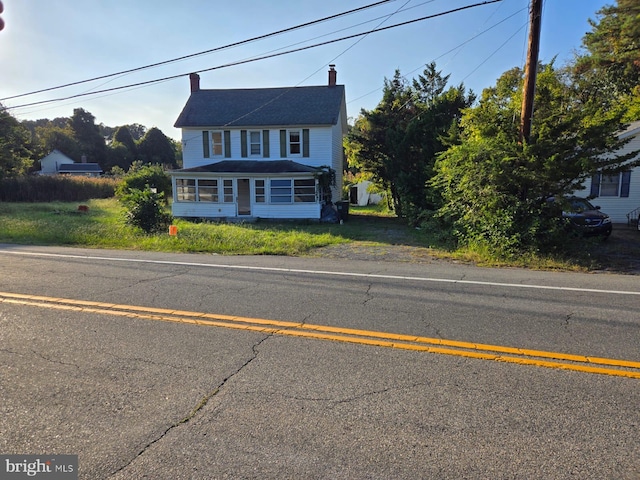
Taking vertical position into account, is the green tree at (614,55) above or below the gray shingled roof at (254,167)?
above

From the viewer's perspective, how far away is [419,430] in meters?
2.82

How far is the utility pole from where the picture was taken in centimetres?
1045

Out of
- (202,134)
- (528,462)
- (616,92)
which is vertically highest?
(616,92)

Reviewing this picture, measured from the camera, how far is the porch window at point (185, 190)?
22797mm

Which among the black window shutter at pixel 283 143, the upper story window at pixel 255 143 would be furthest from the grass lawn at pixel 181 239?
the upper story window at pixel 255 143

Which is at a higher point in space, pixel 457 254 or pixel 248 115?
pixel 248 115

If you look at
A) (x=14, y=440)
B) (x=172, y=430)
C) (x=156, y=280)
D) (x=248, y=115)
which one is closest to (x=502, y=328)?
(x=172, y=430)

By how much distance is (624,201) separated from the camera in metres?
18.9

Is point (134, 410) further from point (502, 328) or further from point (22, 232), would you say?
point (22, 232)

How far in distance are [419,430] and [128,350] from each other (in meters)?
Answer: 3.03

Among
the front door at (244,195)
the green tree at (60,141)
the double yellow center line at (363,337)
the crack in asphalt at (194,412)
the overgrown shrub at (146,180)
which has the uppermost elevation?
the green tree at (60,141)

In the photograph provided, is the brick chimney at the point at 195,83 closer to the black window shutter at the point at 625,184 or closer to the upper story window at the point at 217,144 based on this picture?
the upper story window at the point at 217,144

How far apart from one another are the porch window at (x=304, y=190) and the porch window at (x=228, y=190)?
12.0ft

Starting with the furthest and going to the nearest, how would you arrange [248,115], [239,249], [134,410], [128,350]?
[248,115]
[239,249]
[128,350]
[134,410]
